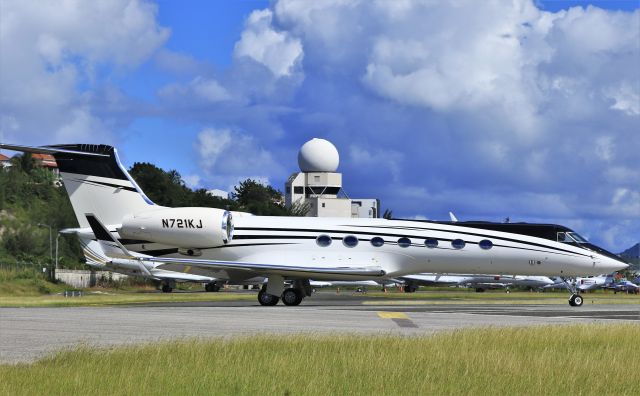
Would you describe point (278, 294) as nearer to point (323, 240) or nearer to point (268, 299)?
point (268, 299)

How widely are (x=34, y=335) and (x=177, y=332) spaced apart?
3.07 meters

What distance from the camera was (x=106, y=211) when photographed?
123ft

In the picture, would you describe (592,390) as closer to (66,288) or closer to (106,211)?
(106,211)

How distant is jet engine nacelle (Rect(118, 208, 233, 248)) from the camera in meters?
36.3

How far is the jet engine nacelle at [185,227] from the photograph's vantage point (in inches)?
1428

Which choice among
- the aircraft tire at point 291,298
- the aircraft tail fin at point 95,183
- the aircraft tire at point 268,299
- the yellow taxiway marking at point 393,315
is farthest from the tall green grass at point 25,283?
the yellow taxiway marking at point 393,315

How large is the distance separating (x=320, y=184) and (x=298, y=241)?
271 feet

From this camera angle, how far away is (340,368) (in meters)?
13.5

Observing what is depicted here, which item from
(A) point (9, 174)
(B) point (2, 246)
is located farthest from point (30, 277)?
(A) point (9, 174)

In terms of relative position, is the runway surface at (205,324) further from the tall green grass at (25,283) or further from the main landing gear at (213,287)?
the main landing gear at (213,287)

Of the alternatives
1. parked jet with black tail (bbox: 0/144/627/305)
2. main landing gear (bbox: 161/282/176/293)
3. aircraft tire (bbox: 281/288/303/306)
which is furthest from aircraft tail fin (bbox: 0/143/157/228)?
main landing gear (bbox: 161/282/176/293)

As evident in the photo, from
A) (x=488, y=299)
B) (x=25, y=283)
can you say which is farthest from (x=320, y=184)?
(x=488, y=299)

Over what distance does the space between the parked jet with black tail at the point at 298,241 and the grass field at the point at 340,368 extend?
61.2 feet

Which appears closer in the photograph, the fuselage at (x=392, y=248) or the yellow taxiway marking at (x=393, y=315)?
the yellow taxiway marking at (x=393, y=315)
